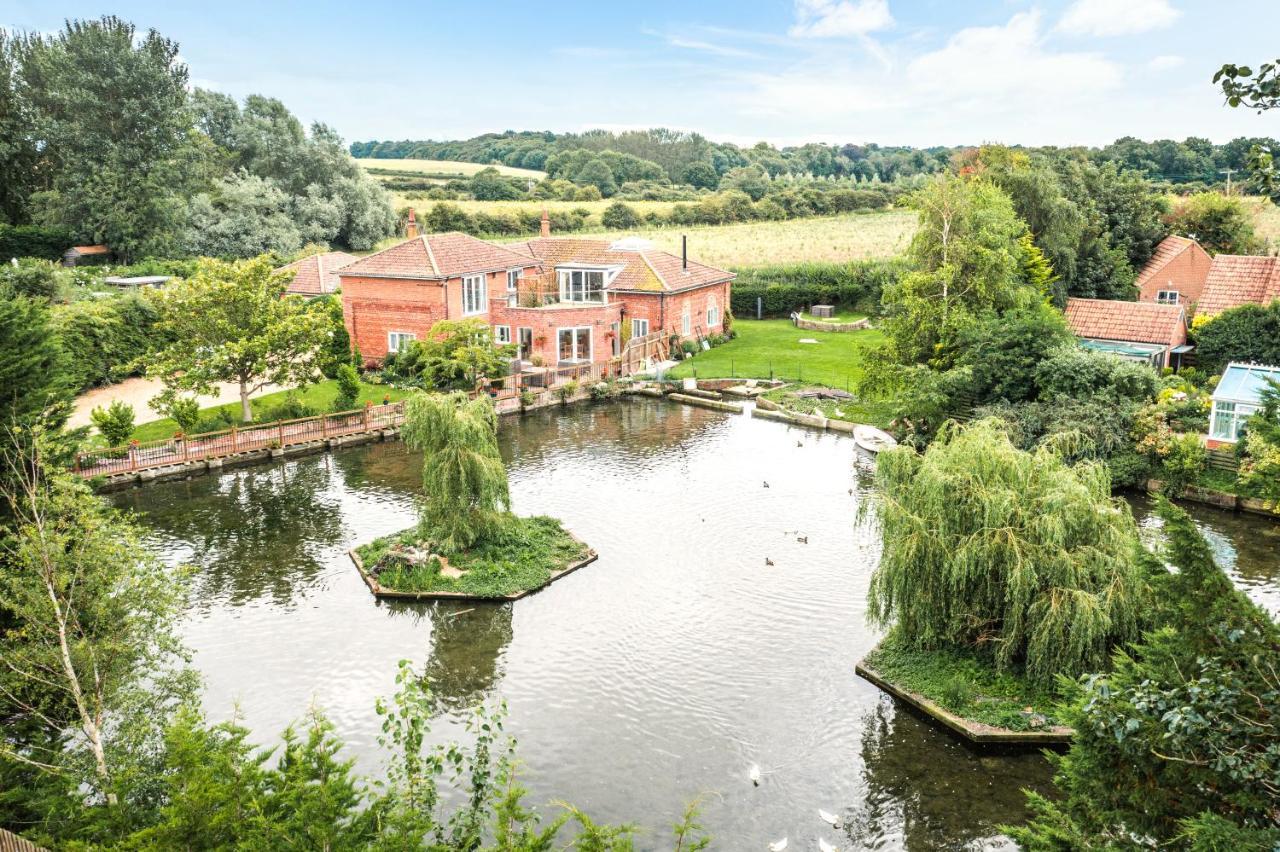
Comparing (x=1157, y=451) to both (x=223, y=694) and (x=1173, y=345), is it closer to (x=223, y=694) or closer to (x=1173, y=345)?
(x=1173, y=345)

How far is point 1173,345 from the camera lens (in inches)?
1421

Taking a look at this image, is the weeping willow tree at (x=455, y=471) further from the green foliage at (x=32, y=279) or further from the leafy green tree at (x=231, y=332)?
the green foliage at (x=32, y=279)

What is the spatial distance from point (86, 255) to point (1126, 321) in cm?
5825

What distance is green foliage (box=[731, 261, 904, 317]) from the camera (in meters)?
56.0

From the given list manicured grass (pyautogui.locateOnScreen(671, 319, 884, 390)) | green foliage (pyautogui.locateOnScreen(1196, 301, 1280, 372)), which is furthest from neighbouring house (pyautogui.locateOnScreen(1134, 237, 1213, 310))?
manicured grass (pyautogui.locateOnScreen(671, 319, 884, 390))

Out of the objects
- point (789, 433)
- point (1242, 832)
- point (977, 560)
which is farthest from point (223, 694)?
point (789, 433)

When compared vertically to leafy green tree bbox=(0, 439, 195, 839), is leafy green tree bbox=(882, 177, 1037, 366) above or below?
above

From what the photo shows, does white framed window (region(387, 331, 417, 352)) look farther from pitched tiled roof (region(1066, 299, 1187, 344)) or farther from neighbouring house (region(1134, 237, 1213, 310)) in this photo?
neighbouring house (region(1134, 237, 1213, 310))

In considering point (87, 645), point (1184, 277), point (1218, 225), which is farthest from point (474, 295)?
point (1218, 225)

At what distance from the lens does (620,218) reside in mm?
84062

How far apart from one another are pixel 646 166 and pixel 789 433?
9242 cm

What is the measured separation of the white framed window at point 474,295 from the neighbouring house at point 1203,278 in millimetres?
31617

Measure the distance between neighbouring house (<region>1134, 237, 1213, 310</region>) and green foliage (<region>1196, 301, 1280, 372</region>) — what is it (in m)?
9.62

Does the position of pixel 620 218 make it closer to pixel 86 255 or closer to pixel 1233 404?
pixel 86 255
